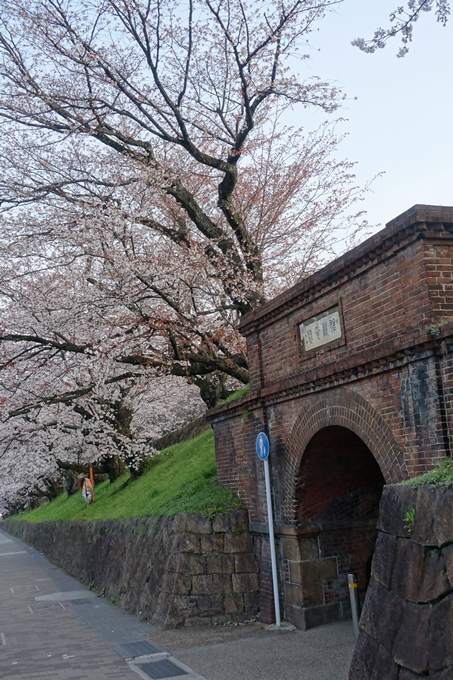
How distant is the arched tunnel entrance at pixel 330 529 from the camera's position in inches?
418

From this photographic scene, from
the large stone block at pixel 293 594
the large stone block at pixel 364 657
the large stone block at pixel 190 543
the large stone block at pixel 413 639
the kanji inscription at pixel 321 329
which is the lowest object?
the large stone block at pixel 293 594

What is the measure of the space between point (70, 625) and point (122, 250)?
7703 millimetres

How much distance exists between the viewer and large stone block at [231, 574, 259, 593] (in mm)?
11961

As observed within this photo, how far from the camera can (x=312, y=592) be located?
35.0 ft

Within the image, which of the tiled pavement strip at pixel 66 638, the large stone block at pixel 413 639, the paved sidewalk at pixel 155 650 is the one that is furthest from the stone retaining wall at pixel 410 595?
the tiled pavement strip at pixel 66 638

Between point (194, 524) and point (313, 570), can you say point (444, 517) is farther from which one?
point (194, 524)

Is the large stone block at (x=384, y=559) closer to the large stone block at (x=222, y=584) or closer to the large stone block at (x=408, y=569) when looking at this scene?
the large stone block at (x=408, y=569)

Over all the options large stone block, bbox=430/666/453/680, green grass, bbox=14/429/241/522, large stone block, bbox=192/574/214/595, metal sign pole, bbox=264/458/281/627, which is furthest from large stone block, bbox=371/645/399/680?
green grass, bbox=14/429/241/522

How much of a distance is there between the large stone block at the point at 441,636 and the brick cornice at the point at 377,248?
3830 millimetres

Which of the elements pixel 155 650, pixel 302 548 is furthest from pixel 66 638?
pixel 302 548

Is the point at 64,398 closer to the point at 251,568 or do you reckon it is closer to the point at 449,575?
the point at 251,568

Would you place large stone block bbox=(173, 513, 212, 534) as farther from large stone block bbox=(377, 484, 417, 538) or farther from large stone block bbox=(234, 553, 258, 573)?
large stone block bbox=(377, 484, 417, 538)

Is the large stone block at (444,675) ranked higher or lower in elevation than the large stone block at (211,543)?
lower

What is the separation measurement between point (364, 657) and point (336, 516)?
499cm
